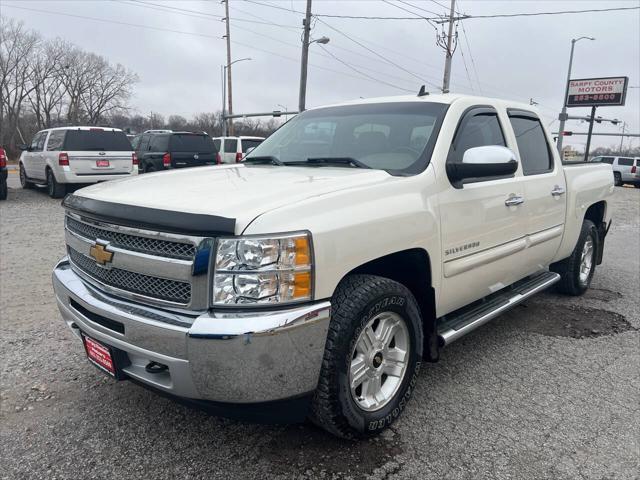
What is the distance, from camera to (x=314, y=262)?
2.18m

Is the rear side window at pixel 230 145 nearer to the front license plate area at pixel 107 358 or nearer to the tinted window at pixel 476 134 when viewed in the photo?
the tinted window at pixel 476 134

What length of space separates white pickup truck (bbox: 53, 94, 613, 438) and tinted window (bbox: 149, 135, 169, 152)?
40.1ft

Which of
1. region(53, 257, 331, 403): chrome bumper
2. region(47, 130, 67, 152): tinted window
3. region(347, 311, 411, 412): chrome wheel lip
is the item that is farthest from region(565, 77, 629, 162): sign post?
region(53, 257, 331, 403): chrome bumper

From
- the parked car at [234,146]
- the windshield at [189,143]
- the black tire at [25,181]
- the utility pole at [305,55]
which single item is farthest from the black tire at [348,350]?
the utility pole at [305,55]

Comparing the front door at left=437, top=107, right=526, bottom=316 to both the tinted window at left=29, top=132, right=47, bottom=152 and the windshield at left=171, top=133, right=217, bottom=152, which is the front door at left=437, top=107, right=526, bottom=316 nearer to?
the windshield at left=171, top=133, right=217, bottom=152

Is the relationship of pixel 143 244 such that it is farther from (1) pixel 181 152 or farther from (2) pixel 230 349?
(1) pixel 181 152

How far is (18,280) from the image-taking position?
5434mm

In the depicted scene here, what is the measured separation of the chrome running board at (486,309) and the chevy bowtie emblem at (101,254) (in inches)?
75.9

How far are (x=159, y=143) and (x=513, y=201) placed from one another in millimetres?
13874

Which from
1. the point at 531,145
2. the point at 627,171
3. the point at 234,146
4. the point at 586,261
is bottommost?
the point at 627,171

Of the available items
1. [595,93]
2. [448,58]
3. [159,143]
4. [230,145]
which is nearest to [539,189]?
[159,143]

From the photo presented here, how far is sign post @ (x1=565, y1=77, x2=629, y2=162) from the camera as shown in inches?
1610

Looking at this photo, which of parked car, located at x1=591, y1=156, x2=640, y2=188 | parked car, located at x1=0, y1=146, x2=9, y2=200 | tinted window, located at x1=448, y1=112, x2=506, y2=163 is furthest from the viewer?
parked car, located at x1=591, y1=156, x2=640, y2=188

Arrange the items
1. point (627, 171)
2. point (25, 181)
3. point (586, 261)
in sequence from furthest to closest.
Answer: point (627, 171), point (25, 181), point (586, 261)
